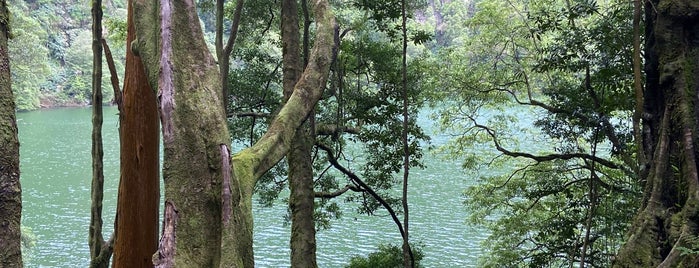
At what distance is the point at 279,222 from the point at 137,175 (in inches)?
571

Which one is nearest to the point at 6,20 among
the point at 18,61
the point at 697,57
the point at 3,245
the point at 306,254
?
the point at 3,245

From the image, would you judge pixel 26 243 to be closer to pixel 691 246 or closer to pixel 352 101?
pixel 352 101

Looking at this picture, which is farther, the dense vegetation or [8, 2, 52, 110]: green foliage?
[8, 2, 52, 110]: green foliage

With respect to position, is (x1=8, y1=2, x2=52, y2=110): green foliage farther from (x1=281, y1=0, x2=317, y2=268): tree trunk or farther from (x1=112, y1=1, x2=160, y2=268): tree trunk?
(x1=112, y1=1, x2=160, y2=268): tree trunk

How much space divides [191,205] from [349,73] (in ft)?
23.5

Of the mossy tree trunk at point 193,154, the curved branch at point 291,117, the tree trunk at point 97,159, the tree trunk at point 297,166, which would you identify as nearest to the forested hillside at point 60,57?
the tree trunk at point 297,166

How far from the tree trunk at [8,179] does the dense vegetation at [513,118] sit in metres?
2.27

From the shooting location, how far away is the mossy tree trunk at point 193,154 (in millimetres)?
1852

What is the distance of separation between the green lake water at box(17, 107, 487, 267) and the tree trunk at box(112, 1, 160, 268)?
23.4 ft

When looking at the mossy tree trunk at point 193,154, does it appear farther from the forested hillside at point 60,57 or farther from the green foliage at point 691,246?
the forested hillside at point 60,57

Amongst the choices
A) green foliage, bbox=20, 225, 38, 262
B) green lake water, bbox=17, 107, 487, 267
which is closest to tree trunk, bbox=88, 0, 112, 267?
green lake water, bbox=17, 107, 487, 267

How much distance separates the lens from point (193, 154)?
1.93 m

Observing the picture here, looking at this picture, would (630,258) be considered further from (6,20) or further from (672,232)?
(6,20)

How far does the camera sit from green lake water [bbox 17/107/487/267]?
1484 centimetres
